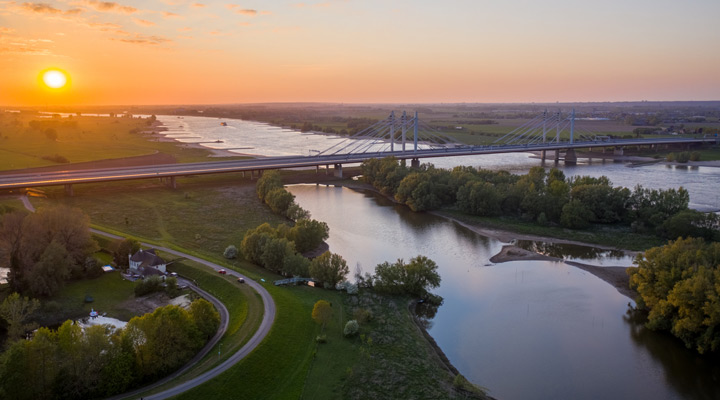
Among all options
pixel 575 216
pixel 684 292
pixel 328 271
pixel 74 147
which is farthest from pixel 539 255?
pixel 74 147

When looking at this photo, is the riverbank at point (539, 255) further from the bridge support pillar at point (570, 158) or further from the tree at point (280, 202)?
the bridge support pillar at point (570, 158)

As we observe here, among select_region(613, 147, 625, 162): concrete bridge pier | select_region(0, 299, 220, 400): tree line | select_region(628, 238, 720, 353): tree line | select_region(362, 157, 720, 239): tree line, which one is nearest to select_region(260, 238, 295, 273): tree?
select_region(0, 299, 220, 400): tree line

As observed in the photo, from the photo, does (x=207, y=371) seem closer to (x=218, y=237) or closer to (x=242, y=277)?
(x=242, y=277)

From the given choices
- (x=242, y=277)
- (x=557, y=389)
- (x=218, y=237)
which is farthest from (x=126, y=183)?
(x=557, y=389)

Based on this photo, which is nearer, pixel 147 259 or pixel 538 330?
pixel 538 330

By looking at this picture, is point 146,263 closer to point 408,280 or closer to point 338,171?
point 408,280

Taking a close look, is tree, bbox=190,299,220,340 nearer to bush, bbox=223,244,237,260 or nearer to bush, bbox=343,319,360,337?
bush, bbox=343,319,360,337
